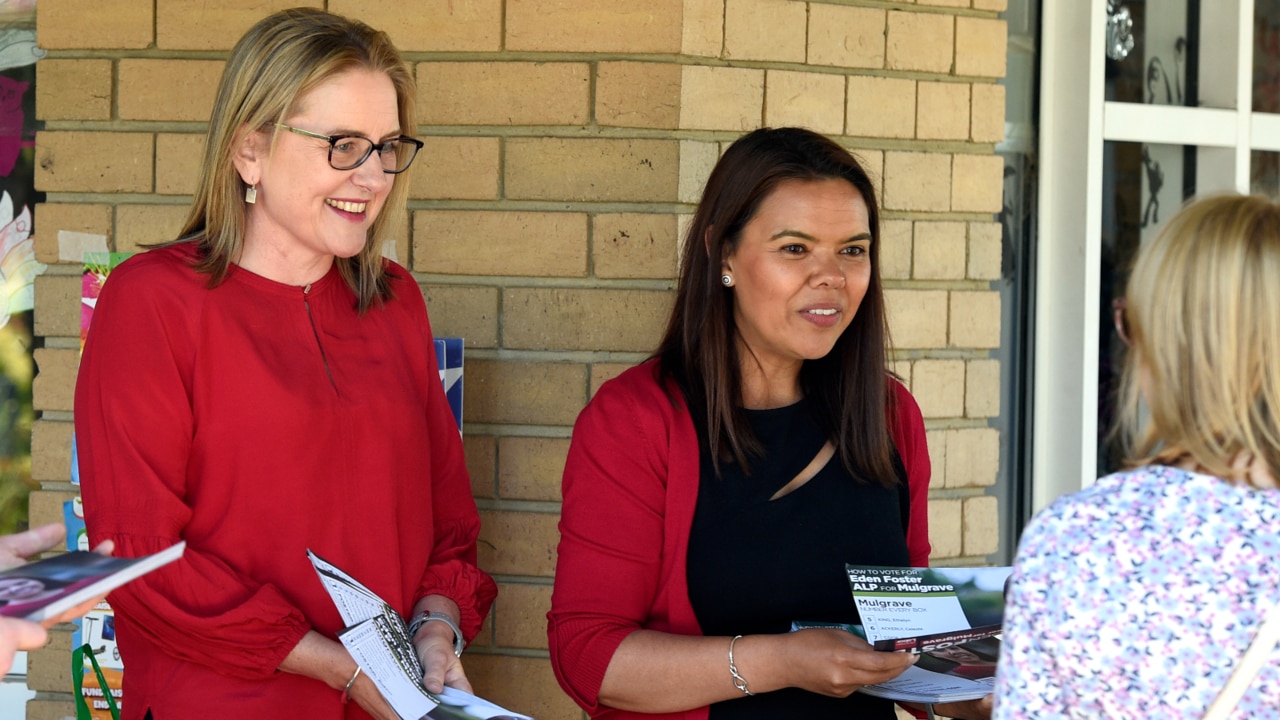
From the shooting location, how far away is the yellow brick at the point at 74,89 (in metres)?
3.11

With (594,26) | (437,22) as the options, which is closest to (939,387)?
(594,26)

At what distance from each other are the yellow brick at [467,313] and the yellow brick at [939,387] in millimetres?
1151

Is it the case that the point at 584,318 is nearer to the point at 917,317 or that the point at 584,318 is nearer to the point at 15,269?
the point at 917,317

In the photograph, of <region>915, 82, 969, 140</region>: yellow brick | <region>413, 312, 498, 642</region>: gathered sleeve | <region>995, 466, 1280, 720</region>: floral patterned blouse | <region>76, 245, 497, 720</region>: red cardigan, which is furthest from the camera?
<region>915, 82, 969, 140</region>: yellow brick

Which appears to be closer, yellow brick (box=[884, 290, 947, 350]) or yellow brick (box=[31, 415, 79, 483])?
yellow brick (box=[31, 415, 79, 483])

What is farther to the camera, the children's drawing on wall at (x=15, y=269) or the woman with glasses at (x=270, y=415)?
the children's drawing on wall at (x=15, y=269)

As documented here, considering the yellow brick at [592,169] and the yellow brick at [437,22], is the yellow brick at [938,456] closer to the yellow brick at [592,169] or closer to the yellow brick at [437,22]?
the yellow brick at [592,169]

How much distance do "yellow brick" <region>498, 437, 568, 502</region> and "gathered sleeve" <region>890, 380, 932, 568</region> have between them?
34.7 inches

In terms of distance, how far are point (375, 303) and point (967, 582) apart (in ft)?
4.01

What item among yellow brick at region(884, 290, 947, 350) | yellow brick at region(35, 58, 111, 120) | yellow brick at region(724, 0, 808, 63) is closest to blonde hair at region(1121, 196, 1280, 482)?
yellow brick at region(724, 0, 808, 63)

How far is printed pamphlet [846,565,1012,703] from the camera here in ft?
6.15

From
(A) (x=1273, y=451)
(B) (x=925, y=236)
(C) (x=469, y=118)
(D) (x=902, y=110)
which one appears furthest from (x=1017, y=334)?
(A) (x=1273, y=451)

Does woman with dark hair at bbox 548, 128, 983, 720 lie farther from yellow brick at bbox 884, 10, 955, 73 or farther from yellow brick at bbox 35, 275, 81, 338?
yellow brick at bbox 35, 275, 81, 338

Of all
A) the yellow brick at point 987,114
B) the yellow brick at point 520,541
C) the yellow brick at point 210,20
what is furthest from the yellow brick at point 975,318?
the yellow brick at point 210,20
